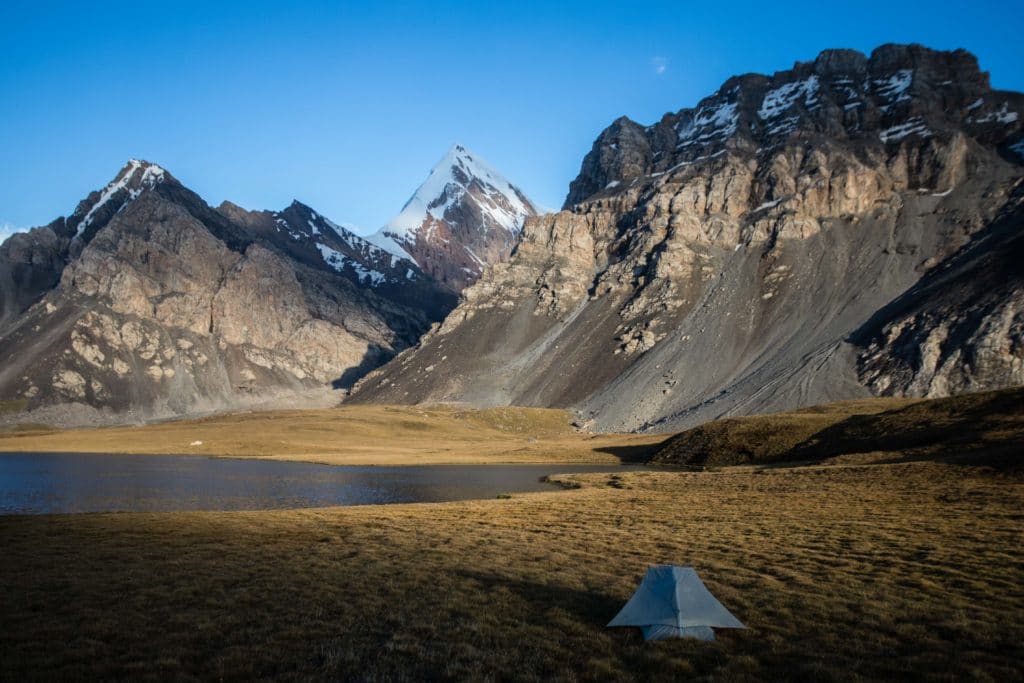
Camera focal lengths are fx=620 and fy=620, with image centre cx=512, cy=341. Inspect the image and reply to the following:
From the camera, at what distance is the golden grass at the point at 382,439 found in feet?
340

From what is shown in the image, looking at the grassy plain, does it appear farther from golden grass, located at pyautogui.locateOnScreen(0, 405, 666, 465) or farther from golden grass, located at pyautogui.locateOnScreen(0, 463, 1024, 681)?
golden grass, located at pyautogui.locateOnScreen(0, 405, 666, 465)

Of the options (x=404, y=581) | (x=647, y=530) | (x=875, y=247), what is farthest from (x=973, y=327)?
(x=404, y=581)

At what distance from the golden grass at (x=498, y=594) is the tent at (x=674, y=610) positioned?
1.22ft

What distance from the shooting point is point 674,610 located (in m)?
13.8

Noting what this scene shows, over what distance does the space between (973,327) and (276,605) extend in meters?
157

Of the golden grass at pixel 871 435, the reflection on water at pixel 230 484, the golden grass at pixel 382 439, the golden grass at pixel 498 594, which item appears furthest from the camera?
the golden grass at pixel 382 439

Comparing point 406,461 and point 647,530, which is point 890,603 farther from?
point 406,461

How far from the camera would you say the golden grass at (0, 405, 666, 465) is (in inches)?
4077

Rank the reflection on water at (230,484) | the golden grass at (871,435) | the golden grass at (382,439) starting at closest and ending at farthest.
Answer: the reflection on water at (230,484) → the golden grass at (871,435) → the golden grass at (382,439)

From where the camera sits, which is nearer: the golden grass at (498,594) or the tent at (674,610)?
the golden grass at (498,594)

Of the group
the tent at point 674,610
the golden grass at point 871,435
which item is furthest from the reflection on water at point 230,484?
the tent at point 674,610

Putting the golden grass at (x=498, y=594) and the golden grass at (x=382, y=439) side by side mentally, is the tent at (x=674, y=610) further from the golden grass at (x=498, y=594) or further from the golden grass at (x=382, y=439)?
the golden grass at (x=382, y=439)

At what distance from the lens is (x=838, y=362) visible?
14850 centimetres

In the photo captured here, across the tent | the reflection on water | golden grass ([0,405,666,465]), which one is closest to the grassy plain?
the tent
